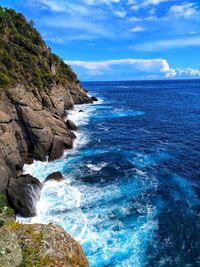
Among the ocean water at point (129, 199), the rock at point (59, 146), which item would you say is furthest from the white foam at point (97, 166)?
the rock at point (59, 146)

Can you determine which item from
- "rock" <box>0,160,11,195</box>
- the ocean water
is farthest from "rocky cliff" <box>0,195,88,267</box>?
"rock" <box>0,160,11,195</box>

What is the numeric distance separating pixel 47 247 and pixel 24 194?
1970 centimetres

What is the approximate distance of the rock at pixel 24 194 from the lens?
1326 inches

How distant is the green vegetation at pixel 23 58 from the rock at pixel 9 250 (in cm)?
4099

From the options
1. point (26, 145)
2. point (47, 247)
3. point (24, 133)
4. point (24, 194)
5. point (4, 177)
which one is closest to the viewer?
point (47, 247)

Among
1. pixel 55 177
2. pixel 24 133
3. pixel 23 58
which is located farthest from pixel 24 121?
pixel 23 58

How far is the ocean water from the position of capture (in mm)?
27984

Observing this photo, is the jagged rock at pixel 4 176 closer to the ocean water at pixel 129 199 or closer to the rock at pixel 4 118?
the ocean water at pixel 129 199

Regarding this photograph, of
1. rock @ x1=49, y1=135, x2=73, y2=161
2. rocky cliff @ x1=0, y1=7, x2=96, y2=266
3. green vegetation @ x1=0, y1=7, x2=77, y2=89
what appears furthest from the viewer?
green vegetation @ x1=0, y1=7, x2=77, y2=89

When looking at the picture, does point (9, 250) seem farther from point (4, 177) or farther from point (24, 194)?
point (4, 177)

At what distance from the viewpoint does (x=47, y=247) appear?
16.5 metres

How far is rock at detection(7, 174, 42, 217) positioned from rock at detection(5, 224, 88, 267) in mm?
16643

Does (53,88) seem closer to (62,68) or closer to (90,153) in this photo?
(90,153)

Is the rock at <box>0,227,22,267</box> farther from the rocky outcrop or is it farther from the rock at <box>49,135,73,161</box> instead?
the rock at <box>49,135,73,161</box>
